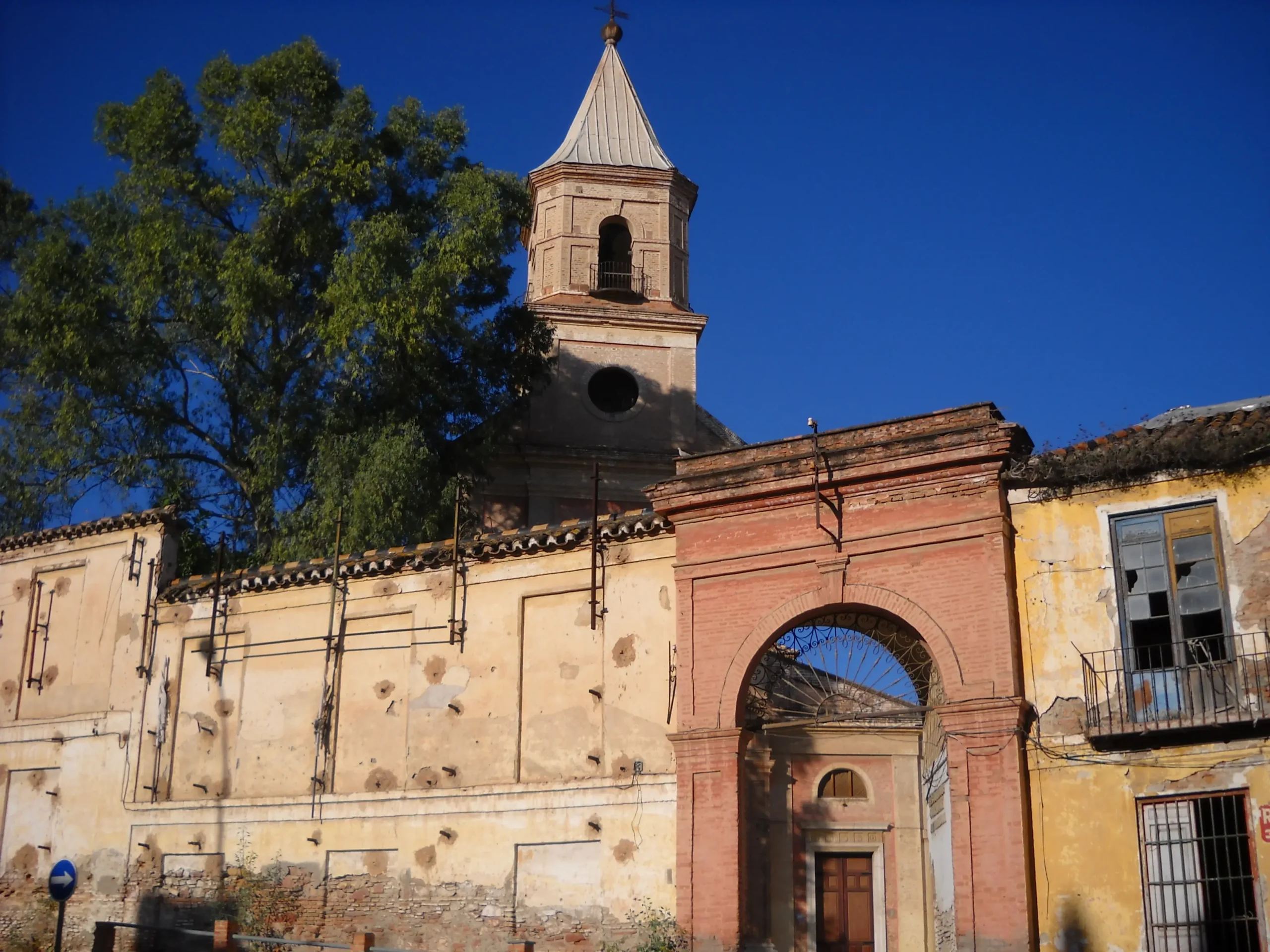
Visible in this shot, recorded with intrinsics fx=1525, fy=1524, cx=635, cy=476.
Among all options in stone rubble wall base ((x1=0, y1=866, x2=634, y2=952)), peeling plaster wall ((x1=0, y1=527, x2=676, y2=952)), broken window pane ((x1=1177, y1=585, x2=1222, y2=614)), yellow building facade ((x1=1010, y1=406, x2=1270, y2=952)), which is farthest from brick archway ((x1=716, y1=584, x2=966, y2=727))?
stone rubble wall base ((x1=0, y1=866, x2=634, y2=952))

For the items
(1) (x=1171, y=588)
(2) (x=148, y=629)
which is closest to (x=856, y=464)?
(1) (x=1171, y=588)

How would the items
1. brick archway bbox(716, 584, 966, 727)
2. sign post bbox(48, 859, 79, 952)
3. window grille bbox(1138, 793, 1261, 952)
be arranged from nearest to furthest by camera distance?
1. sign post bbox(48, 859, 79, 952)
2. window grille bbox(1138, 793, 1261, 952)
3. brick archway bbox(716, 584, 966, 727)

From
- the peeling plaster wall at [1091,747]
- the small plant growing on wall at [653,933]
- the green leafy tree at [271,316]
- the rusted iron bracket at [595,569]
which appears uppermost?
the green leafy tree at [271,316]

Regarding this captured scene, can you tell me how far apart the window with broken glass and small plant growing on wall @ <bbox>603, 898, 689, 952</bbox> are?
639 cm

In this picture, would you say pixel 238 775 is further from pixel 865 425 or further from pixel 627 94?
pixel 627 94

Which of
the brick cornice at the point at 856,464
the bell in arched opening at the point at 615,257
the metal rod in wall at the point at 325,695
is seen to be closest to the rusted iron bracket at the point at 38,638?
the metal rod in wall at the point at 325,695

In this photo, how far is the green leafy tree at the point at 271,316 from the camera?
26453 mm

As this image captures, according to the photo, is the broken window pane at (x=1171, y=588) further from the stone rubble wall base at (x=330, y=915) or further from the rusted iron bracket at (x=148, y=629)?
the rusted iron bracket at (x=148, y=629)

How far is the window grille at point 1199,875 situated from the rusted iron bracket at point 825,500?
203 inches

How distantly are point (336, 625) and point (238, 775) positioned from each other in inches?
110

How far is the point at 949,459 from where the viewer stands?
19188 mm

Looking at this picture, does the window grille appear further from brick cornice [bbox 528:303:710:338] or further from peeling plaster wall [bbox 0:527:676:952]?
brick cornice [bbox 528:303:710:338]

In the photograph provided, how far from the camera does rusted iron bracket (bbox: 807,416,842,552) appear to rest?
65.2ft

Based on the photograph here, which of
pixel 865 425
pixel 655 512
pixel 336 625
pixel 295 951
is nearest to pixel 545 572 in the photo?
pixel 655 512
